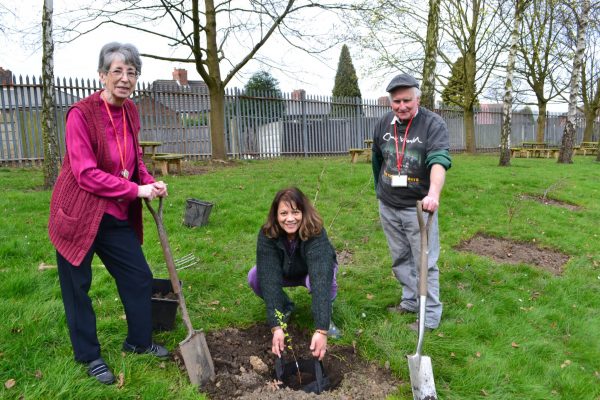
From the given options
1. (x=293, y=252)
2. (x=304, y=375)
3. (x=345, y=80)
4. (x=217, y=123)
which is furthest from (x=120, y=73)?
(x=345, y=80)

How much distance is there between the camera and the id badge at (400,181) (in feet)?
11.5

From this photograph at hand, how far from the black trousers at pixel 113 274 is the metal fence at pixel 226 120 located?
10.4m

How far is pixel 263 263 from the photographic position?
326 centimetres

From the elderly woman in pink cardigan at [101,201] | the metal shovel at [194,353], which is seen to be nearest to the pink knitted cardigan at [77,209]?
the elderly woman in pink cardigan at [101,201]

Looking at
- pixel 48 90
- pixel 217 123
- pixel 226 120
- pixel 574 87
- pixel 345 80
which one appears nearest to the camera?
pixel 48 90

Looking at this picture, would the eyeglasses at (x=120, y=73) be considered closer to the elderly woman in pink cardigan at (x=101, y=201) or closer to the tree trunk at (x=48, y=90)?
the elderly woman in pink cardigan at (x=101, y=201)

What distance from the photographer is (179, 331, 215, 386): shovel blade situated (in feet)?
9.35

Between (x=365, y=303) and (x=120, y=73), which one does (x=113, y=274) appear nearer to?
(x=120, y=73)

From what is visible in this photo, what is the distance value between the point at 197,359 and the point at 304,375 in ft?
2.47

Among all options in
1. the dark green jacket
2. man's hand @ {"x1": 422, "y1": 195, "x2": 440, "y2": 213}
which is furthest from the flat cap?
the dark green jacket

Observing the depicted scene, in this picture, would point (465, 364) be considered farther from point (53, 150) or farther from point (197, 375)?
point (53, 150)

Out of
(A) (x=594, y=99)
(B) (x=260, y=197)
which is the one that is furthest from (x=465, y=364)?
(A) (x=594, y=99)

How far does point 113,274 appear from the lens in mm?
2854

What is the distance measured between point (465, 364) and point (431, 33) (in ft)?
27.6
